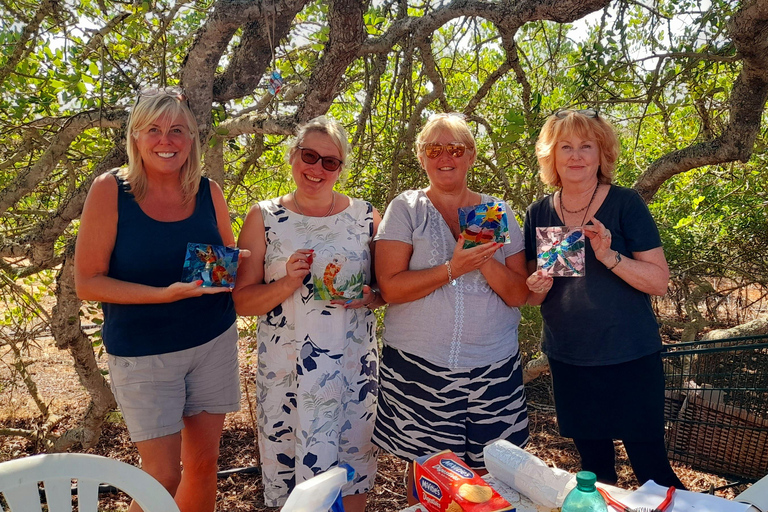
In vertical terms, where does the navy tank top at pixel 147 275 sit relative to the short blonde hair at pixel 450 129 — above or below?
below

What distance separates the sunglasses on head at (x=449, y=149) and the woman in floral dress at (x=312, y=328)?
1.21 ft

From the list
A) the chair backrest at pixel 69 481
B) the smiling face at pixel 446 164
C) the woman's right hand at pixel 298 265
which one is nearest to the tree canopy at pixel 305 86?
the smiling face at pixel 446 164

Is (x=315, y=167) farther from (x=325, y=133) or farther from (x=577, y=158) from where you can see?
(x=577, y=158)

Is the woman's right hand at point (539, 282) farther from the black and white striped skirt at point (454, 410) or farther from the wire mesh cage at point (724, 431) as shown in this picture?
the wire mesh cage at point (724, 431)

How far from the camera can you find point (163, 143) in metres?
2.09

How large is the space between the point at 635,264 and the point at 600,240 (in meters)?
0.17

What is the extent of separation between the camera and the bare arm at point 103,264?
2.01 m

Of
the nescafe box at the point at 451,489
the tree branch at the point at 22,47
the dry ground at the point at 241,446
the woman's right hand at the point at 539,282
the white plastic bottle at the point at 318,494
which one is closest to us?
the white plastic bottle at the point at 318,494

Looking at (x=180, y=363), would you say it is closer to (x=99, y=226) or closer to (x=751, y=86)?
(x=99, y=226)

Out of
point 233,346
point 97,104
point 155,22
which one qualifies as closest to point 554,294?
point 233,346

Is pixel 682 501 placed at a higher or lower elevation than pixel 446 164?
lower

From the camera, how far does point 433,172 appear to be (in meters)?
2.22

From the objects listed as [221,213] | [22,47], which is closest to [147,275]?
[221,213]

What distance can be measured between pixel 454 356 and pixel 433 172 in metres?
0.69
